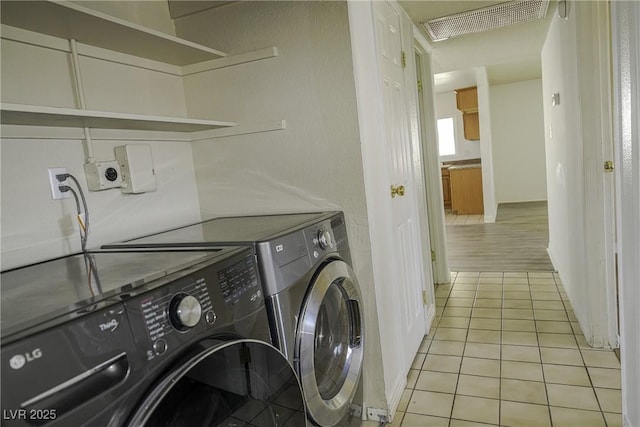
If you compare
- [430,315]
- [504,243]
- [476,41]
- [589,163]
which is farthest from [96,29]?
[504,243]

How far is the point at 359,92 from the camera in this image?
5.45 ft

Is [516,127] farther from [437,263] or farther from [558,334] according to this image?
[558,334]

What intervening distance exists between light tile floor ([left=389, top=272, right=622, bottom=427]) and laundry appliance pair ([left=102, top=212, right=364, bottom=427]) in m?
0.48

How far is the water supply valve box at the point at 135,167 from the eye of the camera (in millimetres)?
1572

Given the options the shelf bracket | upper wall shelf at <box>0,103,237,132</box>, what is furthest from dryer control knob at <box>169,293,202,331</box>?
the shelf bracket

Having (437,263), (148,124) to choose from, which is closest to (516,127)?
(437,263)

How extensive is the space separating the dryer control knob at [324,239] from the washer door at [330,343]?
7 centimetres

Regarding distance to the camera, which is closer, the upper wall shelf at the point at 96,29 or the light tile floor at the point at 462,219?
the upper wall shelf at the point at 96,29

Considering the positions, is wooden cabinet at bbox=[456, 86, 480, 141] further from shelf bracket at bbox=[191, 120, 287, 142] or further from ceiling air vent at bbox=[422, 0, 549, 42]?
shelf bracket at bbox=[191, 120, 287, 142]

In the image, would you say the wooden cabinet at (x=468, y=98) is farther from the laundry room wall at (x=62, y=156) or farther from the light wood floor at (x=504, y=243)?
the laundry room wall at (x=62, y=156)

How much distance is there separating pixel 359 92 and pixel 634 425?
1.48 meters

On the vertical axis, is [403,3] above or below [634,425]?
above

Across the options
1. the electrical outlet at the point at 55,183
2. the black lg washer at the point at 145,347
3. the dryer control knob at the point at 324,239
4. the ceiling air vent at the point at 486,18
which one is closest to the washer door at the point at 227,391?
the black lg washer at the point at 145,347

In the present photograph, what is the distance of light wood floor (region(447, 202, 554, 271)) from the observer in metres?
3.84
